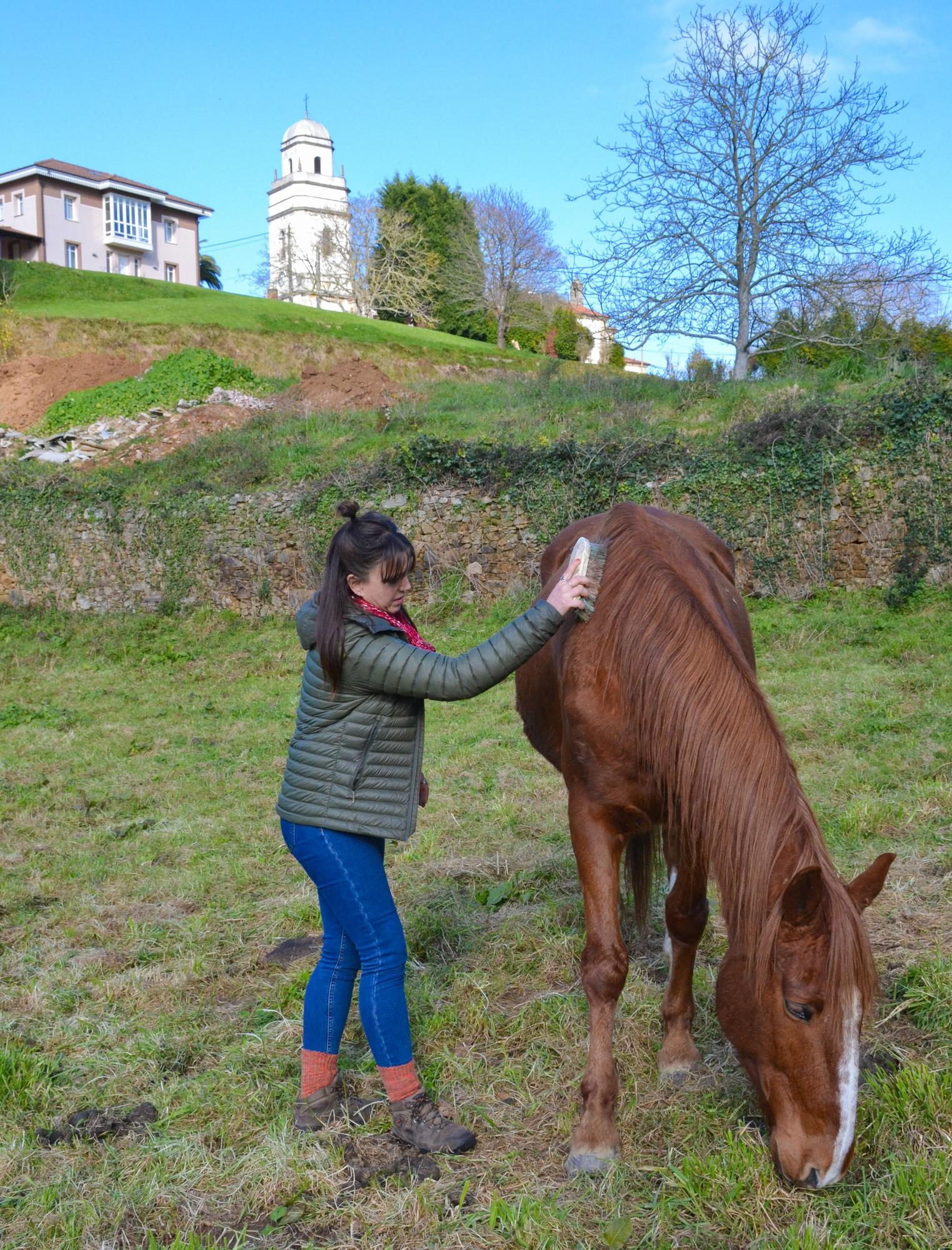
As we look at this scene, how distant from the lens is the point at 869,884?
2225 millimetres

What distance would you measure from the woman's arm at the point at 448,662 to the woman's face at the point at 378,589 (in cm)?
14

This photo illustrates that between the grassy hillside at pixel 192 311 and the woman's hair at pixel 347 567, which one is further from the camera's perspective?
the grassy hillside at pixel 192 311

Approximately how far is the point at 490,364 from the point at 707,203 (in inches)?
632

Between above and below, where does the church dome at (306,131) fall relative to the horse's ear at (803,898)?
above

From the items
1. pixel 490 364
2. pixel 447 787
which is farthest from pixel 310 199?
pixel 447 787

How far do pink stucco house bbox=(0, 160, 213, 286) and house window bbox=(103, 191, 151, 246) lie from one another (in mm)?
32

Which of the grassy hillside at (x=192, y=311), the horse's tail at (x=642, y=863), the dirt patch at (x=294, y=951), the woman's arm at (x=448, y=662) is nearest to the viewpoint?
the woman's arm at (x=448, y=662)

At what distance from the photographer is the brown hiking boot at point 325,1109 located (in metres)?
2.82

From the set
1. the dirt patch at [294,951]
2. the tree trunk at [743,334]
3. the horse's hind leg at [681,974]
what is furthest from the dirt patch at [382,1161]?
the tree trunk at [743,334]

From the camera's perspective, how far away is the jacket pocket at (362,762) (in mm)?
2738

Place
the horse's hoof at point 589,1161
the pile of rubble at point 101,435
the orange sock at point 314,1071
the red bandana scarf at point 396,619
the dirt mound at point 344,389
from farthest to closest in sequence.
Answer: the dirt mound at point 344,389 → the pile of rubble at point 101,435 → the orange sock at point 314,1071 → the red bandana scarf at point 396,619 → the horse's hoof at point 589,1161

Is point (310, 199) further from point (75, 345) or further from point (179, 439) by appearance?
point (179, 439)

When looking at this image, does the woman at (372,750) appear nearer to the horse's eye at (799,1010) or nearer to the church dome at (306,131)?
the horse's eye at (799,1010)

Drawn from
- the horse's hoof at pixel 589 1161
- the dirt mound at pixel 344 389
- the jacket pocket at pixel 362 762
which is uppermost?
the dirt mound at pixel 344 389
